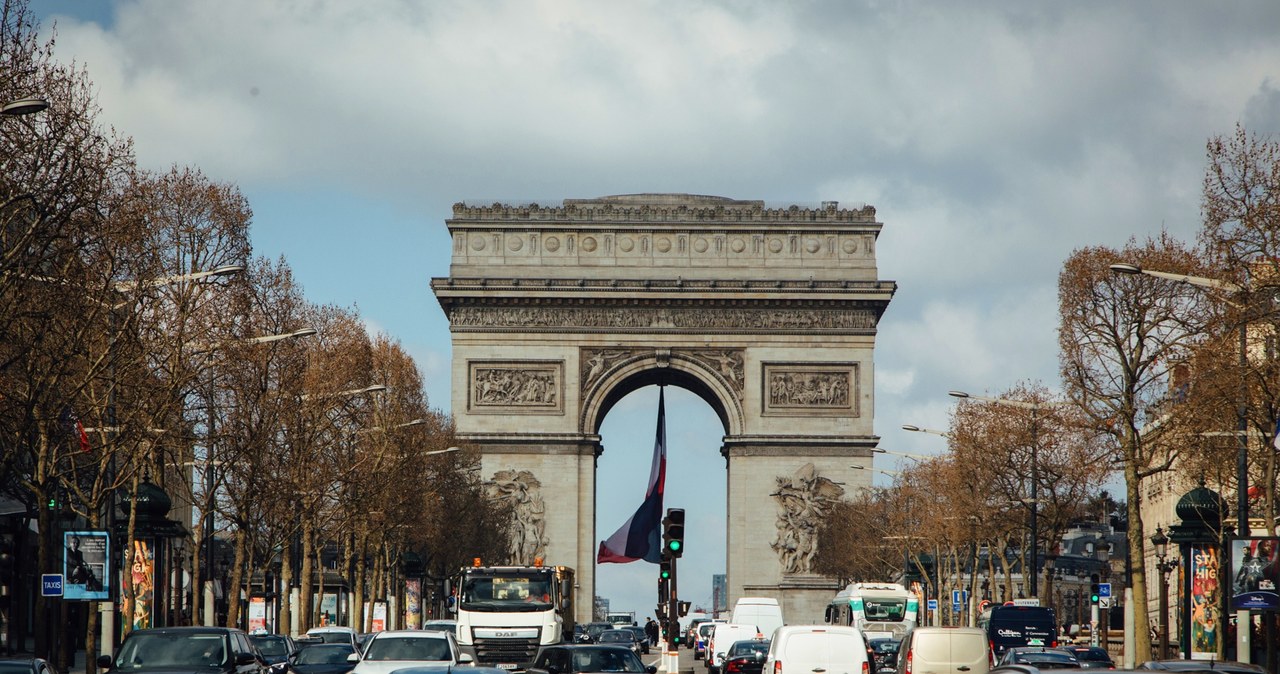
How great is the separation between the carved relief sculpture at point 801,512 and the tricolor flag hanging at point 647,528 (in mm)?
12675

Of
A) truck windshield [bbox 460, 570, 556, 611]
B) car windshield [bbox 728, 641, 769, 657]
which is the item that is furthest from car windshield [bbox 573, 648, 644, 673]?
car windshield [bbox 728, 641, 769, 657]

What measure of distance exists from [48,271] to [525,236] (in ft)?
213

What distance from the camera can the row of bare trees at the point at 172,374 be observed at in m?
36.9

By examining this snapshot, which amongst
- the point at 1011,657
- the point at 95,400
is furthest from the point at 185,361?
the point at 1011,657

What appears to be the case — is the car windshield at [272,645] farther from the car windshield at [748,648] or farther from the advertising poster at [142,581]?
the car windshield at [748,648]

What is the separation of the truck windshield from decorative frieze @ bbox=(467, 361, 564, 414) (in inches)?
2100

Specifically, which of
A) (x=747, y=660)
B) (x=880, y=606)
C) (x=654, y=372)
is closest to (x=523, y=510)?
(x=654, y=372)

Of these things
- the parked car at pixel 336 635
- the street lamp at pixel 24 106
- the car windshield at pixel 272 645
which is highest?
the street lamp at pixel 24 106

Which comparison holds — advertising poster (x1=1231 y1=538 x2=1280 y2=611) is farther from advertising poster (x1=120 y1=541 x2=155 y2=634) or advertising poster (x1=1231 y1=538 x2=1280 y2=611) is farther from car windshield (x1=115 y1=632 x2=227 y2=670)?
advertising poster (x1=120 y1=541 x2=155 y2=634)

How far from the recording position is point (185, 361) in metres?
49.6

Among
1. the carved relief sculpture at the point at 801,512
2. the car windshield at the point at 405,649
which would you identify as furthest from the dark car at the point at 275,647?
the carved relief sculpture at the point at 801,512

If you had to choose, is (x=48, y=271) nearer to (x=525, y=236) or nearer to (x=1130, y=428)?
(x=1130, y=428)

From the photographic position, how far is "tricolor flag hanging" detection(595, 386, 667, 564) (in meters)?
117

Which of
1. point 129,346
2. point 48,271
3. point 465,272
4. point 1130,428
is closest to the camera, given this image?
point 48,271
